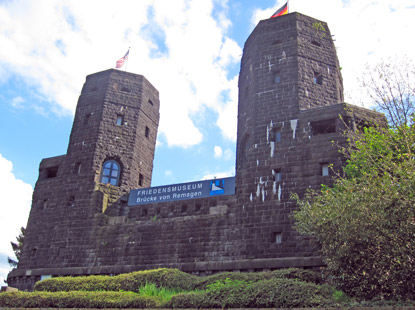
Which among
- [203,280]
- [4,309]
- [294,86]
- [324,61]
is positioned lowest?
[4,309]

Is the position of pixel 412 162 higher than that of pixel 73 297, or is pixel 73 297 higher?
pixel 412 162

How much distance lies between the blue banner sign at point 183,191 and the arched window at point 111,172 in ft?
5.10

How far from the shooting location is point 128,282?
19.4 meters

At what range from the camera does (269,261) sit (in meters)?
20.6

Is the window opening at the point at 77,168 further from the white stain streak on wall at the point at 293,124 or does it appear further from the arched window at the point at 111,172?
the white stain streak on wall at the point at 293,124

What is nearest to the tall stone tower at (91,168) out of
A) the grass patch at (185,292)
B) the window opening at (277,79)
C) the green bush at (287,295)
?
the grass patch at (185,292)

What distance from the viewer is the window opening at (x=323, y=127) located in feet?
75.5

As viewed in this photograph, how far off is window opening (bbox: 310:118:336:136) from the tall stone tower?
11.9m

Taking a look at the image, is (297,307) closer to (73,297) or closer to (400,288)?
(400,288)

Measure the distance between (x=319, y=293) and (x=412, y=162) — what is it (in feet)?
14.9

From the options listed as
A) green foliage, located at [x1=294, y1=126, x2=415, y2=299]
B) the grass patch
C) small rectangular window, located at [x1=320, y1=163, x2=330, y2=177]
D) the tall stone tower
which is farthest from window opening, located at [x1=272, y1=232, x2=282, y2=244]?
the tall stone tower

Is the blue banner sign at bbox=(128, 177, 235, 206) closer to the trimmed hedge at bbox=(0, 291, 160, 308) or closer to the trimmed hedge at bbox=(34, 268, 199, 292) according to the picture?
the trimmed hedge at bbox=(34, 268, 199, 292)

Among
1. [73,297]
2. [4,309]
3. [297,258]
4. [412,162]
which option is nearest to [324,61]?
[297,258]

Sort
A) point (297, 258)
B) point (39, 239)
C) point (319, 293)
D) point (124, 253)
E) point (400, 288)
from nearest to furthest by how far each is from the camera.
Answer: point (400, 288) → point (319, 293) → point (297, 258) → point (124, 253) → point (39, 239)
